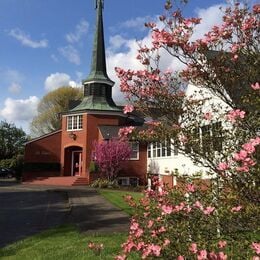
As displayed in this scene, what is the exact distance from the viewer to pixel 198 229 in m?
3.72

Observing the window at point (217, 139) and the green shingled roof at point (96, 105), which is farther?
the green shingled roof at point (96, 105)

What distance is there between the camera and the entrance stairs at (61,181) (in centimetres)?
3816

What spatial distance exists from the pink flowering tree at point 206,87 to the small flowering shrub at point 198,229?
304mm

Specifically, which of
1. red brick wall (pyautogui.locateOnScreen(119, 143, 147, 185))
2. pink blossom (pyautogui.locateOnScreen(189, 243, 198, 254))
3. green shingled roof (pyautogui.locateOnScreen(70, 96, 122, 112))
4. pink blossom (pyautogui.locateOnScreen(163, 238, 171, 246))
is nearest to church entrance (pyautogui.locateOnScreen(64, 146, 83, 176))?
green shingled roof (pyautogui.locateOnScreen(70, 96, 122, 112))

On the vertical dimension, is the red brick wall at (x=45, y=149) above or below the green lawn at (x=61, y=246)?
above

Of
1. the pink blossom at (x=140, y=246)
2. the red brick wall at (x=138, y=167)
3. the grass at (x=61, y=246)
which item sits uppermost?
the red brick wall at (x=138, y=167)

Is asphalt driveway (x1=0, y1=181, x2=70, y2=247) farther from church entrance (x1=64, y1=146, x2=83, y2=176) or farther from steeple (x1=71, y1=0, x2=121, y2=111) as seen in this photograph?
steeple (x1=71, y1=0, x2=121, y2=111)

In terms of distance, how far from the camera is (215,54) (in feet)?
16.6

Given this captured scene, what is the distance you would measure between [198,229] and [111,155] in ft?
103

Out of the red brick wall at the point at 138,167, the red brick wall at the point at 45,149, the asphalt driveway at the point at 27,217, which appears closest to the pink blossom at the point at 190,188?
the asphalt driveway at the point at 27,217

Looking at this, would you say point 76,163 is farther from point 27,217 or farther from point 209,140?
point 209,140

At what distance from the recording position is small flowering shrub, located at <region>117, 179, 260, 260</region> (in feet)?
11.6

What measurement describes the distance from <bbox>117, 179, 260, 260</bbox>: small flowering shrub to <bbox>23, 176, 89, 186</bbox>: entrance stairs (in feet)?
113

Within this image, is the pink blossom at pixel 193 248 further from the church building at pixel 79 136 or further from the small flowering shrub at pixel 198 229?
the church building at pixel 79 136
